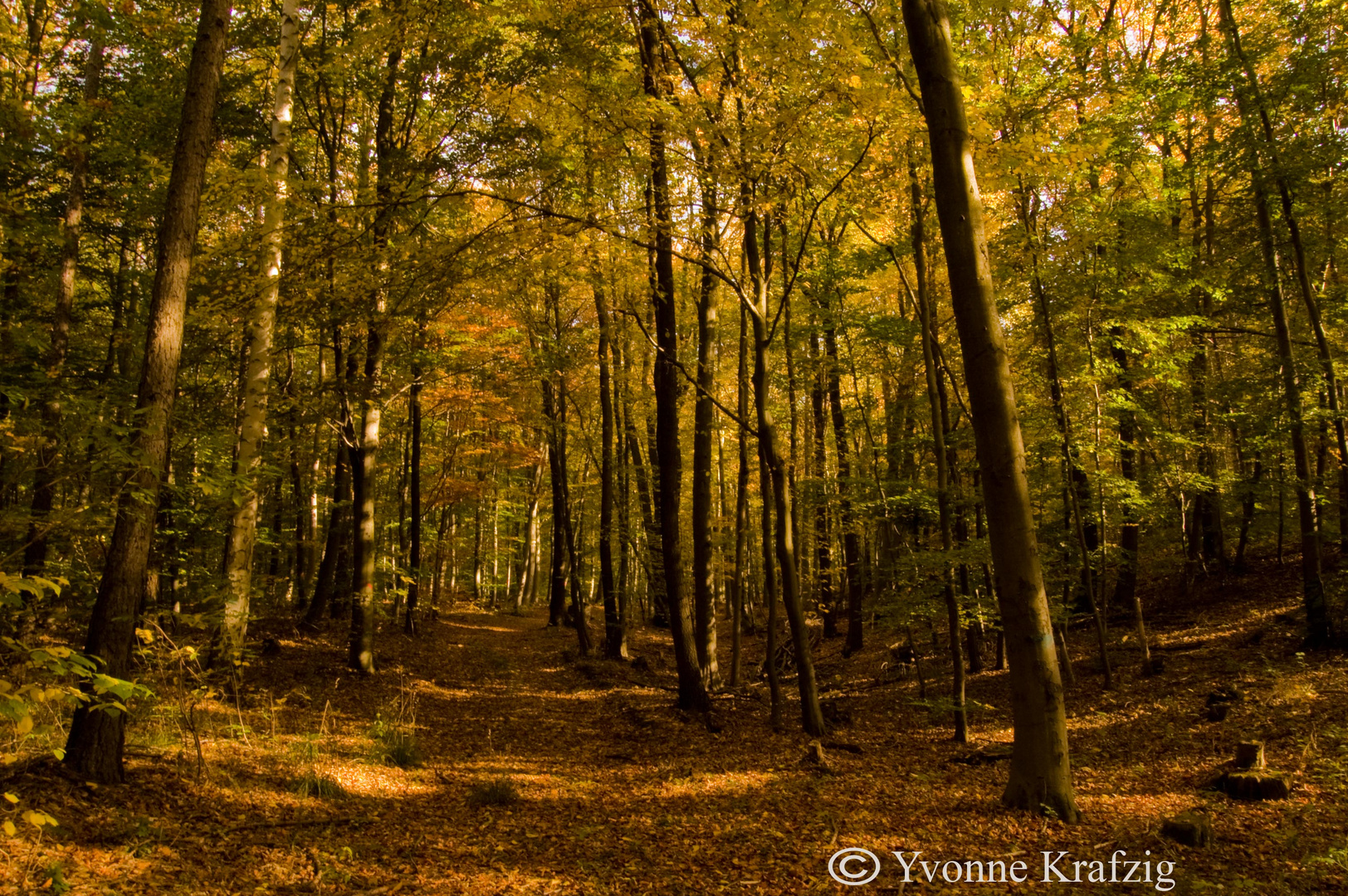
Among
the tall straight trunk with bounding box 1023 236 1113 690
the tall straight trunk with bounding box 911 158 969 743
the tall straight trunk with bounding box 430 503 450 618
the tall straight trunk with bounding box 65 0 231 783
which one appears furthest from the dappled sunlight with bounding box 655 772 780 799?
the tall straight trunk with bounding box 430 503 450 618

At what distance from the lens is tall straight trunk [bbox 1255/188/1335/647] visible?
9.28 meters

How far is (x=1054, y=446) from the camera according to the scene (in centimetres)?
1048

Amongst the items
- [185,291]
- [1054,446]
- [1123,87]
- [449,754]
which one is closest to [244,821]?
[449,754]

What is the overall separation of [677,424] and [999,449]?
263 inches

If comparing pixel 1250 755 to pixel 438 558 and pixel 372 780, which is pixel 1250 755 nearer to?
pixel 372 780

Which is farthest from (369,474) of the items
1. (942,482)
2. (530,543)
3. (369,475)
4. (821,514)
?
(530,543)

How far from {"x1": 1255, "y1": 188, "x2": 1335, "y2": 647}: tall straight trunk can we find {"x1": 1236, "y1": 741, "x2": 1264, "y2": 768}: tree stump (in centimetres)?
481

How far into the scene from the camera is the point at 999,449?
197 inches

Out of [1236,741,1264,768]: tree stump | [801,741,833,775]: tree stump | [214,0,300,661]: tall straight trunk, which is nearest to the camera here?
[1236,741,1264,768]: tree stump

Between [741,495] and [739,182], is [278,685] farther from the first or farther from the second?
[739,182]

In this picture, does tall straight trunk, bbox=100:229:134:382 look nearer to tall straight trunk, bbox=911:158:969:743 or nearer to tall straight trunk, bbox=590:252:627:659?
tall straight trunk, bbox=590:252:627:659

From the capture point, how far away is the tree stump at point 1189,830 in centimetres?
462

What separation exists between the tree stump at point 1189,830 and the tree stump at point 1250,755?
152 cm

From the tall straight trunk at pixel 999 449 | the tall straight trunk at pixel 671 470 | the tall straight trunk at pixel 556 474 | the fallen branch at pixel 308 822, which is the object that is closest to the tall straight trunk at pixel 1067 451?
the tall straight trunk at pixel 671 470
